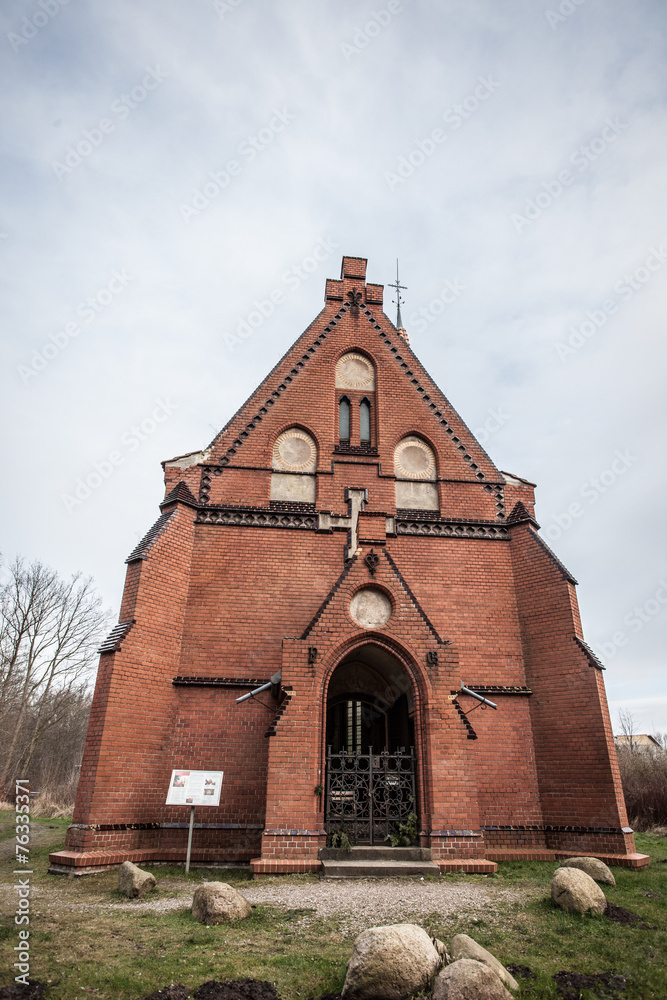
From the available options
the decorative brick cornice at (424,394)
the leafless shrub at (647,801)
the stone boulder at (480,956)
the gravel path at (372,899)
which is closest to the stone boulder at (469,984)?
the stone boulder at (480,956)

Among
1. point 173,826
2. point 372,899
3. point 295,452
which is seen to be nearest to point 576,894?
point 372,899

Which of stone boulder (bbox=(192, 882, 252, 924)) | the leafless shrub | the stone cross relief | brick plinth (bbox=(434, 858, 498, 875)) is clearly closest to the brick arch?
brick plinth (bbox=(434, 858, 498, 875))

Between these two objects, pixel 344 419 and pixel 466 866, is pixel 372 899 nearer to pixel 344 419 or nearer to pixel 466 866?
pixel 466 866

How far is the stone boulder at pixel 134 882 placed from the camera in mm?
7707

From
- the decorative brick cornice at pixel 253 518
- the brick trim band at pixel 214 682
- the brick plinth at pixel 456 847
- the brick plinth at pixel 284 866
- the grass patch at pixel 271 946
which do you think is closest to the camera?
the grass patch at pixel 271 946

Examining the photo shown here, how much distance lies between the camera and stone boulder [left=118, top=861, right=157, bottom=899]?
25.3ft

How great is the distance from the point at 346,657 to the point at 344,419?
21.0 ft

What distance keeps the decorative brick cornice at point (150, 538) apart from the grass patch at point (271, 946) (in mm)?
5593

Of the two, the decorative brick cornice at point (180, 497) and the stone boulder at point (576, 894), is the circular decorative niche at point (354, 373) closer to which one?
the decorative brick cornice at point (180, 497)

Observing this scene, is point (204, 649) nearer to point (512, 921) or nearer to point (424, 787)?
point (424, 787)

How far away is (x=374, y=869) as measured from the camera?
27.7 feet

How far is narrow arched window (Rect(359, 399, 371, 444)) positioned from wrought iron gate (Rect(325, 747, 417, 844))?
7558 millimetres

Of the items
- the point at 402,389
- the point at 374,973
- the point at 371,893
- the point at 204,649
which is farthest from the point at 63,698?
the point at 374,973

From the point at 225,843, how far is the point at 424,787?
3725mm
